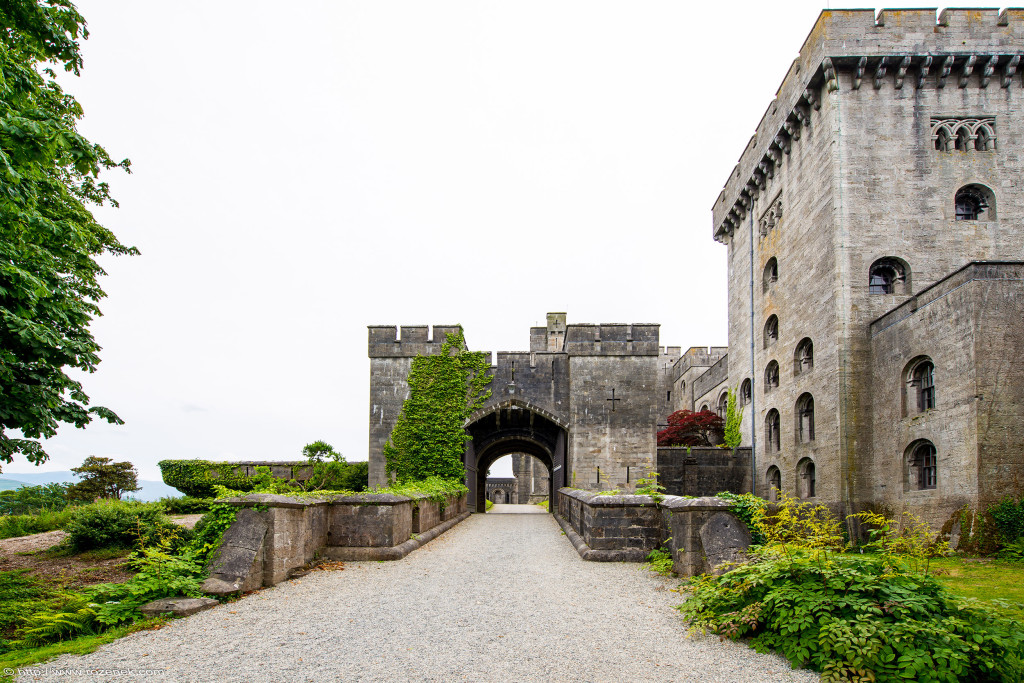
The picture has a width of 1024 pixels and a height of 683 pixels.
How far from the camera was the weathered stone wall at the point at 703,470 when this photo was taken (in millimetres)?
24641

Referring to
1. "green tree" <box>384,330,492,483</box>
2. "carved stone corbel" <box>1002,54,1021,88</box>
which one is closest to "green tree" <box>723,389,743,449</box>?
"green tree" <box>384,330,492,483</box>

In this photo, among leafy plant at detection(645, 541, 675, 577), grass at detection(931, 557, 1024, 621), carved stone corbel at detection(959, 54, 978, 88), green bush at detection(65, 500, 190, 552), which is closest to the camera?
grass at detection(931, 557, 1024, 621)

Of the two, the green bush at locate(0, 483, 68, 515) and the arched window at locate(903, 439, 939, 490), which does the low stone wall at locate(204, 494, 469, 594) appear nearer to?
the arched window at locate(903, 439, 939, 490)

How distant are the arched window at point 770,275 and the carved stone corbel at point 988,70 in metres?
7.71

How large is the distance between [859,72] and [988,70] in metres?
3.36

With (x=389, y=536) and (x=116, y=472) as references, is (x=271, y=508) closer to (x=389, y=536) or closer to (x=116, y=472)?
(x=389, y=536)

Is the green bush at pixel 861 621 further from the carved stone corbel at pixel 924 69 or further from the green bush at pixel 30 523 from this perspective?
the carved stone corbel at pixel 924 69

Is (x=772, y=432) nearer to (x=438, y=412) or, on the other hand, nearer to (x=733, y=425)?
(x=733, y=425)

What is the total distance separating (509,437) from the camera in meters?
25.3

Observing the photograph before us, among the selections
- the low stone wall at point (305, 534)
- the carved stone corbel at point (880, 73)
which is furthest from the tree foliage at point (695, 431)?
the low stone wall at point (305, 534)

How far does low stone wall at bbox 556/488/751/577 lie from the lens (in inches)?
281

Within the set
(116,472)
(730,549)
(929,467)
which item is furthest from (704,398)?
(730,549)

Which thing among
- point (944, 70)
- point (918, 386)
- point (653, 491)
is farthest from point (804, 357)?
point (653, 491)

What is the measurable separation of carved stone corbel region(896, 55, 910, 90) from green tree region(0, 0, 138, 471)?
64.8 ft
